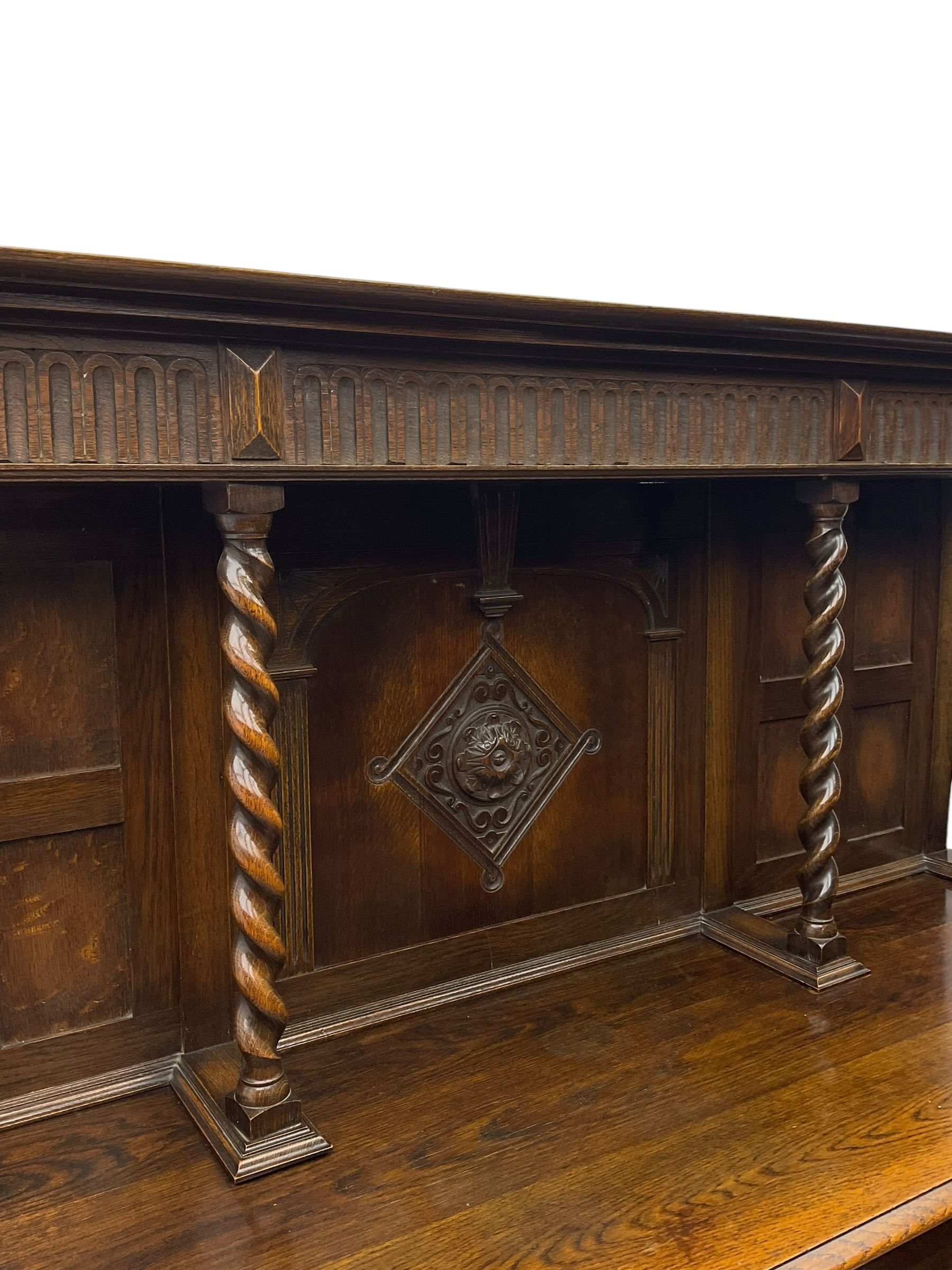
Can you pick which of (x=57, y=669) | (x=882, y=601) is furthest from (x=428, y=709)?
(x=882, y=601)

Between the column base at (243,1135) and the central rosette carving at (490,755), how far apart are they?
82cm

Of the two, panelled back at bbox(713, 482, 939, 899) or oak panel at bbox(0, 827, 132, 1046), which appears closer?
oak panel at bbox(0, 827, 132, 1046)

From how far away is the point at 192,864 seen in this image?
234cm

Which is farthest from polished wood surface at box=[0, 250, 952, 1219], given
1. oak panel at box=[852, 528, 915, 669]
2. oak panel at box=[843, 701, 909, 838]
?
oak panel at box=[843, 701, 909, 838]

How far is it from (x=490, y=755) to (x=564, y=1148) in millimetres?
912

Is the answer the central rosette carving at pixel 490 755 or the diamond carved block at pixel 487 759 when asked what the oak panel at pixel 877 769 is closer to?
the diamond carved block at pixel 487 759

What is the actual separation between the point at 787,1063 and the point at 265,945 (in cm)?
113

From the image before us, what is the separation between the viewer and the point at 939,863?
352 centimetres

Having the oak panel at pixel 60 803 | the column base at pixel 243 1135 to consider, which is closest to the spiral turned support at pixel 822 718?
the column base at pixel 243 1135

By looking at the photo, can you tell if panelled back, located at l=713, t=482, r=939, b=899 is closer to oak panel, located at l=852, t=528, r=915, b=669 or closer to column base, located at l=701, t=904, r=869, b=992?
oak panel, located at l=852, t=528, r=915, b=669

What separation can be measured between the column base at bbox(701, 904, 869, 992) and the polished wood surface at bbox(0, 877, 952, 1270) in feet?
0.13

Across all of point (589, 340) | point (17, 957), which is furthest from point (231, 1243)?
point (589, 340)

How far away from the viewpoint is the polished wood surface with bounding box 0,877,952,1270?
181cm

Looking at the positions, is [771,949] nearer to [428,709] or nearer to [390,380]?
[428,709]
